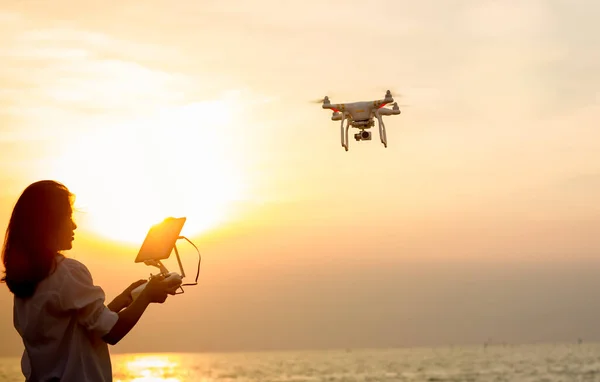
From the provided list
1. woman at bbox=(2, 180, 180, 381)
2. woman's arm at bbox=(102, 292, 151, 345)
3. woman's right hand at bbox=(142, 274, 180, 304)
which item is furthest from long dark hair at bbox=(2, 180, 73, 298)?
woman's right hand at bbox=(142, 274, 180, 304)

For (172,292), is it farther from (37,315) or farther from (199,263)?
(37,315)

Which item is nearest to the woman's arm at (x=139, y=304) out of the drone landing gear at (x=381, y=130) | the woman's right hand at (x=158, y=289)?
the woman's right hand at (x=158, y=289)

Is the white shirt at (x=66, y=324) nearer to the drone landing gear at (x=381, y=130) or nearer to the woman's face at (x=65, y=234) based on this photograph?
the woman's face at (x=65, y=234)

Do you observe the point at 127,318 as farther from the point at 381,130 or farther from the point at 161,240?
the point at 381,130

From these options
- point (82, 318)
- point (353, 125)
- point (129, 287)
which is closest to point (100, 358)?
point (82, 318)

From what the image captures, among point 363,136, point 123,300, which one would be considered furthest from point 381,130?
point 123,300

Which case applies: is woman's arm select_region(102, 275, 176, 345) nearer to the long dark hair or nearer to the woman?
the woman
